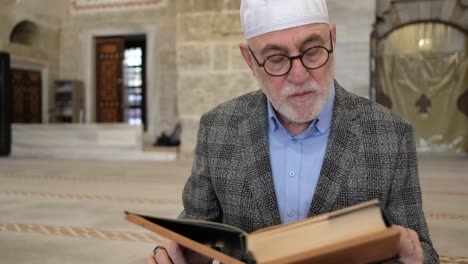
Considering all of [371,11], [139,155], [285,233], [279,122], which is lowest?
[139,155]

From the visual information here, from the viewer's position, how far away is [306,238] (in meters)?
0.76

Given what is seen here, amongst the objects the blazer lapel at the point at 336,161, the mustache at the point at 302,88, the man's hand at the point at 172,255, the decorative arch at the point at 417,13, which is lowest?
the man's hand at the point at 172,255

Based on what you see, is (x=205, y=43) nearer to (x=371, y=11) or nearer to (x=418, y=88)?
(x=371, y=11)

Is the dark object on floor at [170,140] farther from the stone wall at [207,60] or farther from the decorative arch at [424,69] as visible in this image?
the decorative arch at [424,69]

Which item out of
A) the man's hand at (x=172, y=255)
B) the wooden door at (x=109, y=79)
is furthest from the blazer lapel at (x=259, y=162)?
the wooden door at (x=109, y=79)

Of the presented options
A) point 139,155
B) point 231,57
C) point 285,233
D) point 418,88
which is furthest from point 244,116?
point 418,88

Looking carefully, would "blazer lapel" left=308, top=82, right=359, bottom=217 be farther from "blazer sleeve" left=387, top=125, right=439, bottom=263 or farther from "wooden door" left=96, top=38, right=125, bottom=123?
"wooden door" left=96, top=38, right=125, bottom=123

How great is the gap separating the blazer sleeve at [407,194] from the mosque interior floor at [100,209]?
3.35 feet

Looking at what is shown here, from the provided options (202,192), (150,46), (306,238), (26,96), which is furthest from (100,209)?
(26,96)

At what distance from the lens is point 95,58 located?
10.1 m

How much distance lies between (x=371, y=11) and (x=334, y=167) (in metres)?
5.65

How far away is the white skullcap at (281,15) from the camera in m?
1.05

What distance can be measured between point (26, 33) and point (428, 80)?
7788 millimetres

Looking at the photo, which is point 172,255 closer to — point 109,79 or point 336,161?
point 336,161
